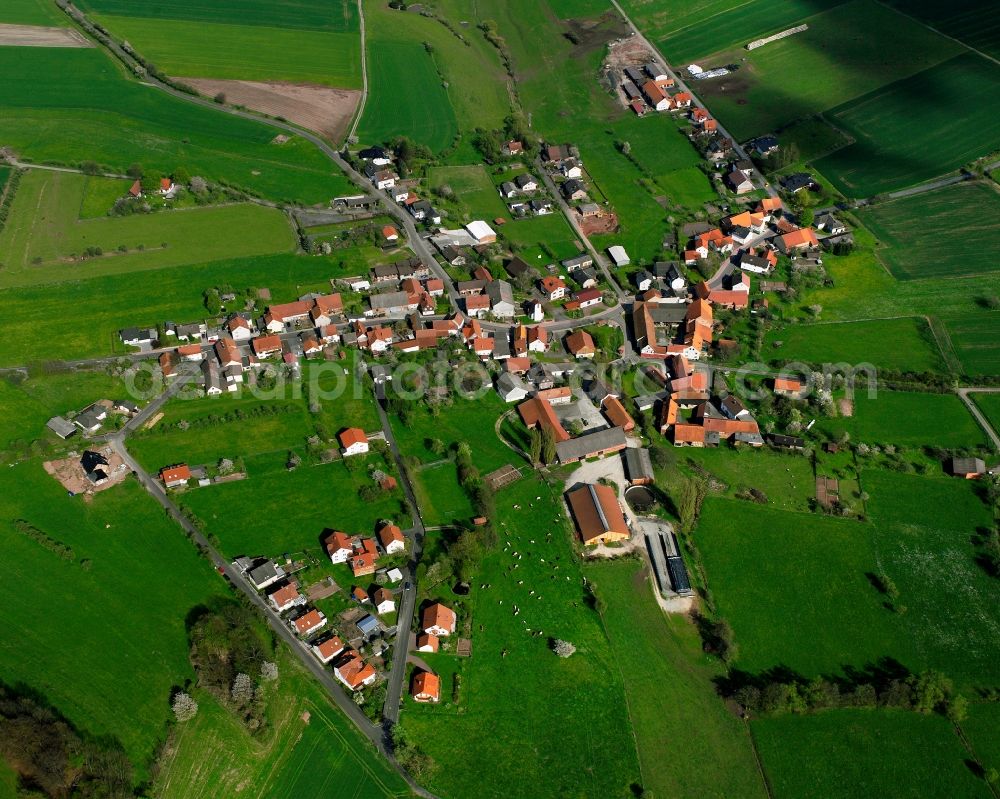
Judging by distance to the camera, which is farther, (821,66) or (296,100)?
(821,66)

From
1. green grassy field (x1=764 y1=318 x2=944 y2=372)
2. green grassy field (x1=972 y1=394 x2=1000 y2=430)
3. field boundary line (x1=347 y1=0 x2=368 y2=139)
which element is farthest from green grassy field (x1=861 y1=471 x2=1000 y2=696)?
field boundary line (x1=347 y1=0 x2=368 y2=139)

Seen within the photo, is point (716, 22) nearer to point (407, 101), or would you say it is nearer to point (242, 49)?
point (407, 101)

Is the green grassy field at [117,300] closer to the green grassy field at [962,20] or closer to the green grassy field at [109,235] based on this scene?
the green grassy field at [109,235]

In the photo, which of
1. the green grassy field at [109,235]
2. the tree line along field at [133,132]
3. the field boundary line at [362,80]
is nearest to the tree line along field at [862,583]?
the green grassy field at [109,235]

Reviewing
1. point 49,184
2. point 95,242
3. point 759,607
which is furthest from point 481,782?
point 49,184

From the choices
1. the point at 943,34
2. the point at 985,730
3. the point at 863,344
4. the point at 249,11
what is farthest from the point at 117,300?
the point at 943,34

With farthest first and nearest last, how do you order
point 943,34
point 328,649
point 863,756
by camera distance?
point 943,34 < point 328,649 < point 863,756

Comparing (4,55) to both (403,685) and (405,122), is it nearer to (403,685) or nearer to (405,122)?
(405,122)
